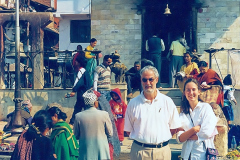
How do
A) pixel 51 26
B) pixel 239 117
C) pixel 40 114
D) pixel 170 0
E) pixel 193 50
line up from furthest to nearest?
pixel 51 26 < pixel 170 0 < pixel 193 50 < pixel 239 117 < pixel 40 114

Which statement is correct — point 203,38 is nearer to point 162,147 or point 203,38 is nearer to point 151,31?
point 151,31

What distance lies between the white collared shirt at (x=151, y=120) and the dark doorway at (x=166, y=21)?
35.1ft

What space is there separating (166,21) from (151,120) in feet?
38.4

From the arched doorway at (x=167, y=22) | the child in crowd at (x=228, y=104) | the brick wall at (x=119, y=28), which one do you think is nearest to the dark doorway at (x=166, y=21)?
the arched doorway at (x=167, y=22)

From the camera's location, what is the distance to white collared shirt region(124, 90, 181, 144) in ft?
19.7

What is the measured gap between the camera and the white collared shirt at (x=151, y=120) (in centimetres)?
601

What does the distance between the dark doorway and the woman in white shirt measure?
10.6 meters

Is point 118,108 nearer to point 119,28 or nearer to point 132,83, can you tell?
point 132,83

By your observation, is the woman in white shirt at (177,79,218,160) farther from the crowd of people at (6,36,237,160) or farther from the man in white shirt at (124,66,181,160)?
the man in white shirt at (124,66,181,160)

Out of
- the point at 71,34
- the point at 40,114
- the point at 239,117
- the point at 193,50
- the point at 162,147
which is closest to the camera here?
the point at 162,147

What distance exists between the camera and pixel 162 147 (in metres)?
6.07

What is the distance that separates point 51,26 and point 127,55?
14258mm

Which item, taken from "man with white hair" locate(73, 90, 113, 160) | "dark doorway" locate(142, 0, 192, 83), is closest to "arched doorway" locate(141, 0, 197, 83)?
"dark doorway" locate(142, 0, 192, 83)

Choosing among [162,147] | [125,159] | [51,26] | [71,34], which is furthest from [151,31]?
[51,26]
